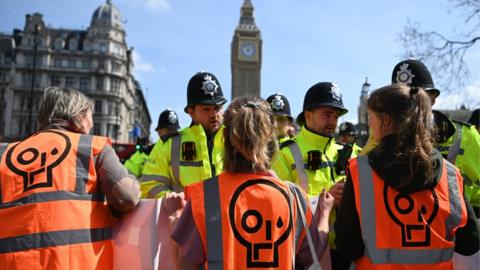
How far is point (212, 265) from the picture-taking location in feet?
7.95

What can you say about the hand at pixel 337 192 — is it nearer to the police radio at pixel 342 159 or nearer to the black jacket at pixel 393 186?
the black jacket at pixel 393 186

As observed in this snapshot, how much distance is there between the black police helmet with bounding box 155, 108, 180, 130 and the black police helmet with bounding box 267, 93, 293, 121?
2.21 m

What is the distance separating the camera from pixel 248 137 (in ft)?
8.15

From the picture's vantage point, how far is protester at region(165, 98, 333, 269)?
244cm

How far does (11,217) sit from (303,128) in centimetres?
238

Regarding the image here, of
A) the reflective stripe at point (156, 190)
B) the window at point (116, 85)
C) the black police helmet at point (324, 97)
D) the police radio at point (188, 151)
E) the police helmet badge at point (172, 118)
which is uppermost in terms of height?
the window at point (116, 85)

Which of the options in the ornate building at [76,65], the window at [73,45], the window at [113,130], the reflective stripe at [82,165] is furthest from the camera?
the window at [73,45]

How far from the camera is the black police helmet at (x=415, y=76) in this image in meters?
3.95

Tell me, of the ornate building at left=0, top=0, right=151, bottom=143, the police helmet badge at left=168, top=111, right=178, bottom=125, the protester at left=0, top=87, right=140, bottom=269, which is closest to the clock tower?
the ornate building at left=0, top=0, right=151, bottom=143

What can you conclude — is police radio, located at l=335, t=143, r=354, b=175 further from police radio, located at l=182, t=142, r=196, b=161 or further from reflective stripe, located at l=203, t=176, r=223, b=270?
reflective stripe, located at l=203, t=176, r=223, b=270

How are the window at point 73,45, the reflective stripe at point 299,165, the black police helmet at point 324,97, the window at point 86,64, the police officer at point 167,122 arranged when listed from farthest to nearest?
the window at point 73,45 → the window at point 86,64 → the police officer at point 167,122 → the black police helmet at point 324,97 → the reflective stripe at point 299,165

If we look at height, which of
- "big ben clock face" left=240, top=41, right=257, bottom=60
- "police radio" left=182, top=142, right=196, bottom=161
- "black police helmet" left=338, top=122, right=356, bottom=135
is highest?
"big ben clock face" left=240, top=41, right=257, bottom=60

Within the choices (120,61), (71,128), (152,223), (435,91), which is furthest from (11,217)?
(120,61)

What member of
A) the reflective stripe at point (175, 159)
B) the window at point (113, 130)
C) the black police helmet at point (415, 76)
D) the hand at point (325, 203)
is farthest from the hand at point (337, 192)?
the window at point (113, 130)
